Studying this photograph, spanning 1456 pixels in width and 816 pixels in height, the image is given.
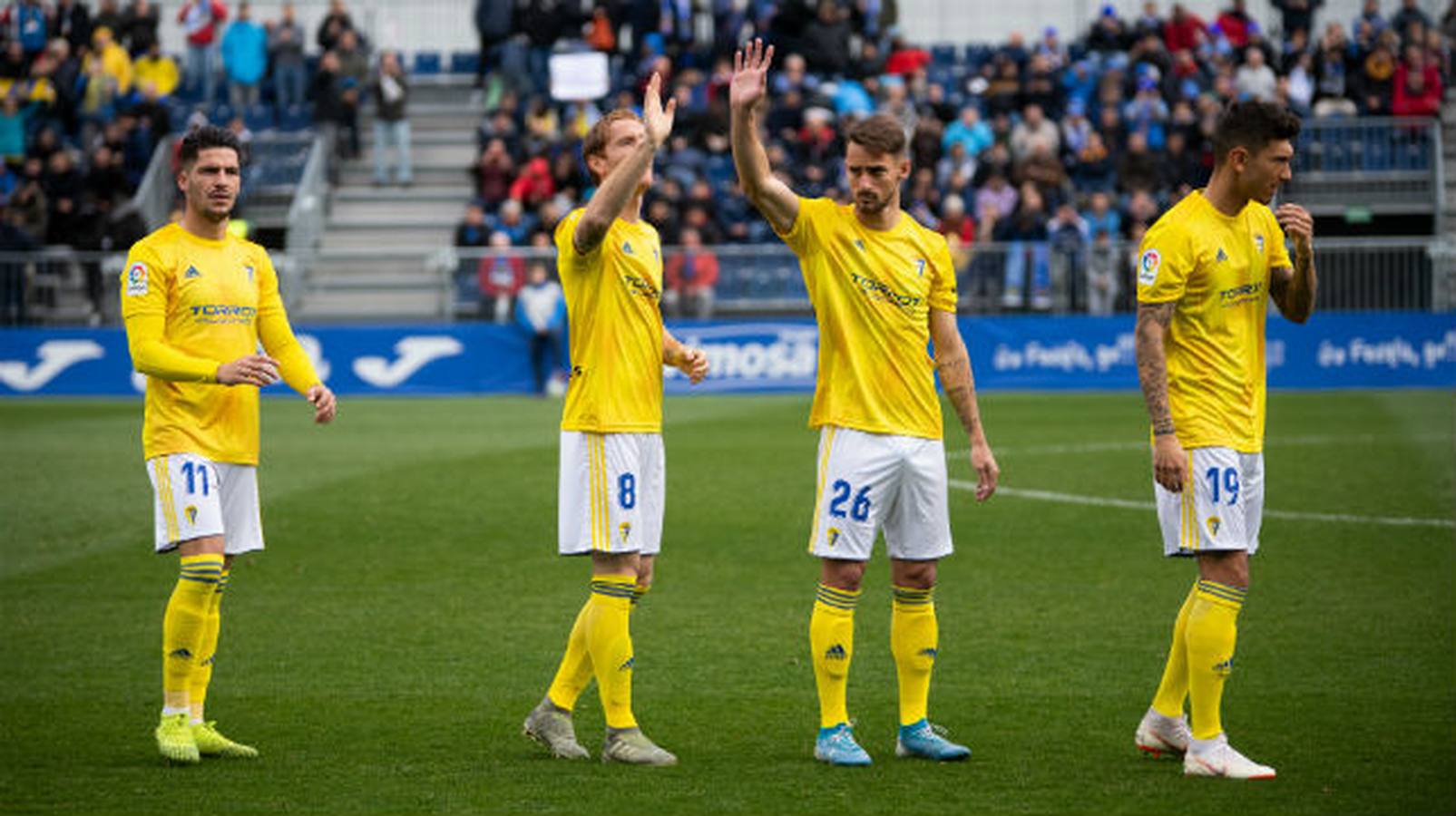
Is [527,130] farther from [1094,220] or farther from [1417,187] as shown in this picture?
[1417,187]

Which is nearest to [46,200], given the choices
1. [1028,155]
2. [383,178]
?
[383,178]

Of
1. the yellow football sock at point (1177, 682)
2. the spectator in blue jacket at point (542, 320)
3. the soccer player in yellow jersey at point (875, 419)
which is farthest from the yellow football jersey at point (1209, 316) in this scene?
the spectator in blue jacket at point (542, 320)

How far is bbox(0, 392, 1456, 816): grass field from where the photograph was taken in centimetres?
686

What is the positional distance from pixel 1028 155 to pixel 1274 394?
21.1 ft

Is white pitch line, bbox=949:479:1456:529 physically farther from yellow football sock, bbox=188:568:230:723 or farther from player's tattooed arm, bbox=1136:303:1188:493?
yellow football sock, bbox=188:568:230:723

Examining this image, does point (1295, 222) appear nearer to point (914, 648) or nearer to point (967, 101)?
point (914, 648)

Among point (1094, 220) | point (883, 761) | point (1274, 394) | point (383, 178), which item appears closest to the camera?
point (883, 761)

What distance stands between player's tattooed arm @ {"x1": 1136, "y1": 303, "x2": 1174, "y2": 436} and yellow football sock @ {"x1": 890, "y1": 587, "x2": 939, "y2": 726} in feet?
3.55

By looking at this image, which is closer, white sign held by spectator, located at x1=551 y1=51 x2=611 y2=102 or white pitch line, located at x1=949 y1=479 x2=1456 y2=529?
white pitch line, located at x1=949 y1=479 x2=1456 y2=529

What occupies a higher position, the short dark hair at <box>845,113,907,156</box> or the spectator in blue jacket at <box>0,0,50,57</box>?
the spectator in blue jacket at <box>0,0,50,57</box>

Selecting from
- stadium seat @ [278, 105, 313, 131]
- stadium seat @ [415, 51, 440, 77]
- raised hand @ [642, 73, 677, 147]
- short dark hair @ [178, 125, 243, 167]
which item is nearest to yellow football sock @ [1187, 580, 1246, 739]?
raised hand @ [642, 73, 677, 147]

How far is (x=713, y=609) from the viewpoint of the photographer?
35.2ft

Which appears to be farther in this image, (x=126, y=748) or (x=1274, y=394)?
(x=1274, y=394)

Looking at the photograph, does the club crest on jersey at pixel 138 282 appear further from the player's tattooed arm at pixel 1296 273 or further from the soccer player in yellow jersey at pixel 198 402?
the player's tattooed arm at pixel 1296 273
